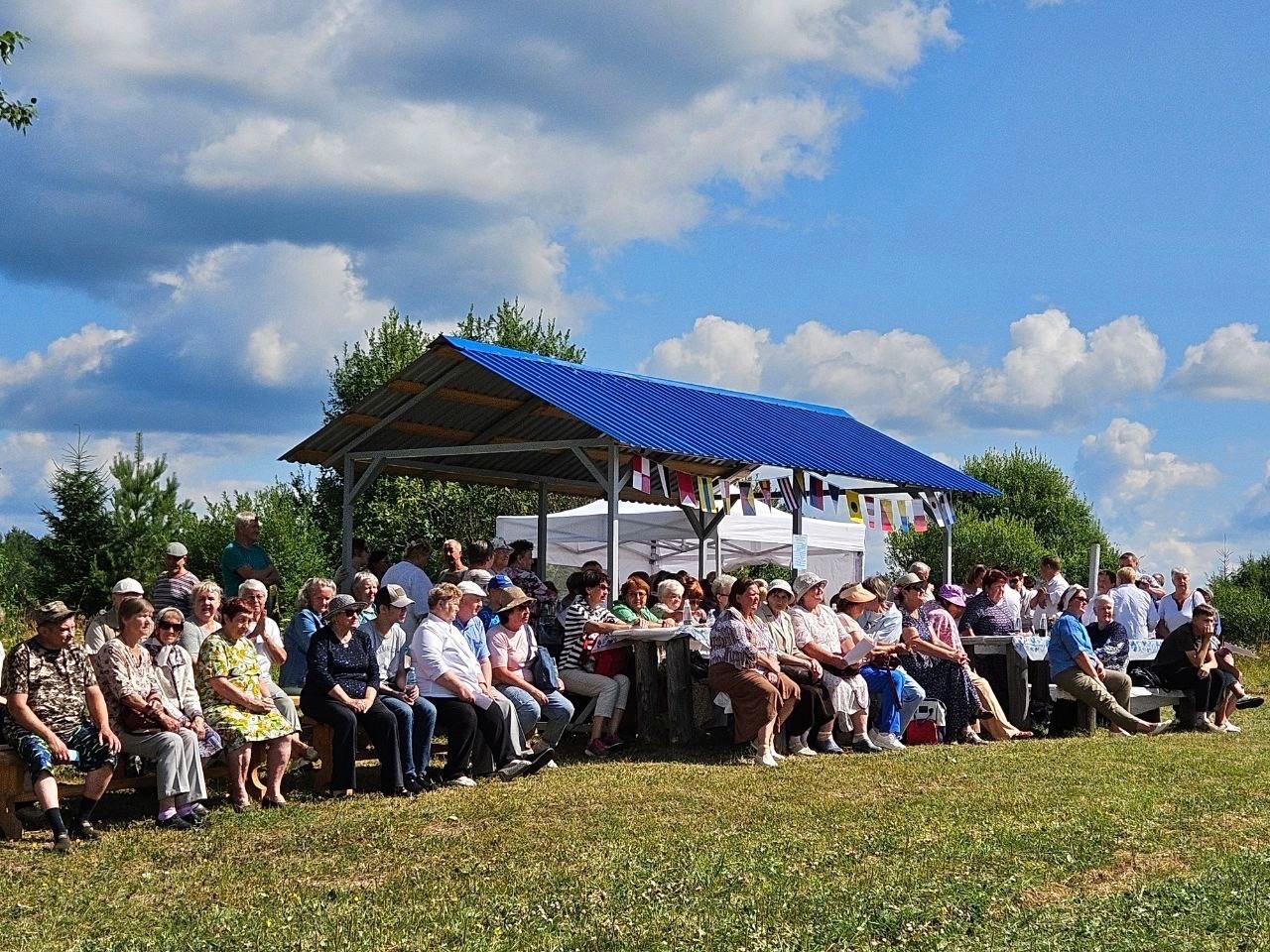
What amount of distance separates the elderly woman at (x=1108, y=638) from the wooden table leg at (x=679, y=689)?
4169mm

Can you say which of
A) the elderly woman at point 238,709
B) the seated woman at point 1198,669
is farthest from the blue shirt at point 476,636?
the seated woman at point 1198,669

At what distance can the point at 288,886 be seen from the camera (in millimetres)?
6562

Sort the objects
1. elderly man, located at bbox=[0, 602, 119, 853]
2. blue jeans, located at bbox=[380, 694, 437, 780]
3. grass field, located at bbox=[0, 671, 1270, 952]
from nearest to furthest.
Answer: grass field, located at bbox=[0, 671, 1270, 952], elderly man, located at bbox=[0, 602, 119, 853], blue jeans, located at bbox=[380, 694, 437, 780]

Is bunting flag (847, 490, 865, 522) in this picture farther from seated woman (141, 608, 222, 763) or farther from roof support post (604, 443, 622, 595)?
seated woman (141, 608, 222, 763)

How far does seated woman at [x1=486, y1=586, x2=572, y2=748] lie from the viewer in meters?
10.1

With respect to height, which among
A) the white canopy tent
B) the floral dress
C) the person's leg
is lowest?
the person's leg

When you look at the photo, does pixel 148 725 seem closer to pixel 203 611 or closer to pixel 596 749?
pixel 203 611

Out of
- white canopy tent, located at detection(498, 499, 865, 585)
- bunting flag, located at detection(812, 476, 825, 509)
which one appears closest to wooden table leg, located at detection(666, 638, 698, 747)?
bunting flag, located at detection(812, 476, 825, 509)

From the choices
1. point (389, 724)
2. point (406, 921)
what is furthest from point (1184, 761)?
point (406, 921)

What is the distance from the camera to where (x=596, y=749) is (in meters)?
10.7

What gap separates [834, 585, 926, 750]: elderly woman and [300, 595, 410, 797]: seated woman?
4153 millimetres

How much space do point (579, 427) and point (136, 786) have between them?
10189 millimetres

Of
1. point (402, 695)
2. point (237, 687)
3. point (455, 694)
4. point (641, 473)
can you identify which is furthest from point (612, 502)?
point (237, 687)

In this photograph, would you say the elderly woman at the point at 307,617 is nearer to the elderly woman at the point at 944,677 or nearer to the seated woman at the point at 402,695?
the seated woman at the point at 402,695
